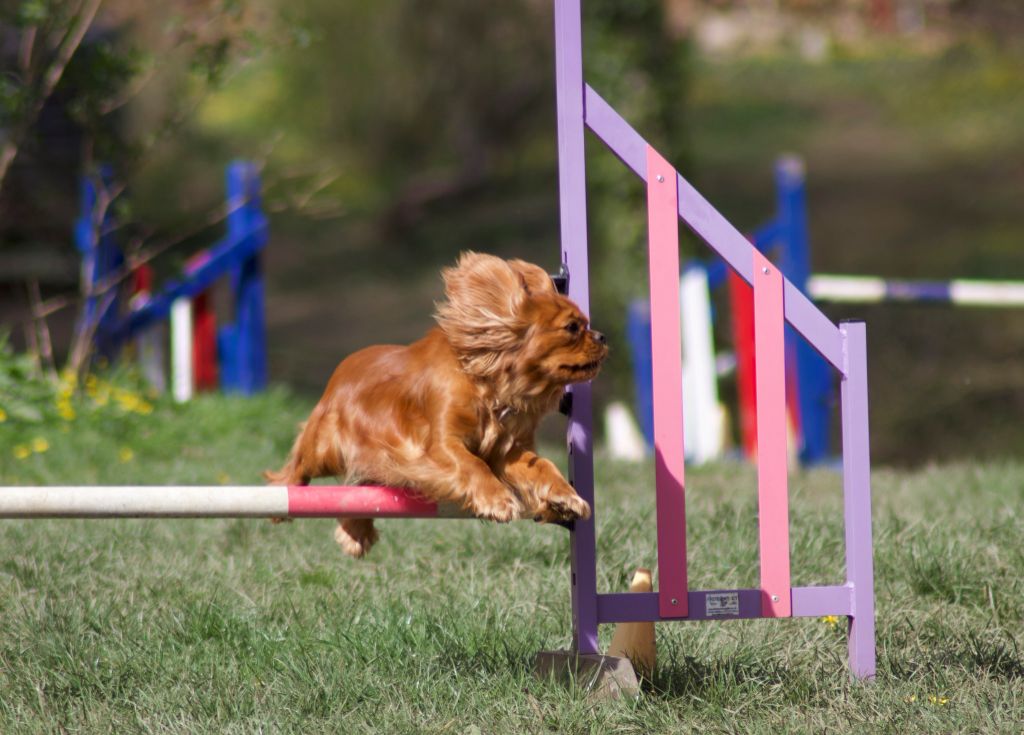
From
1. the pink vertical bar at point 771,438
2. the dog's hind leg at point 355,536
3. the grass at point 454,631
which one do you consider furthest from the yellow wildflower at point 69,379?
the pink vertical bar at point 771,438

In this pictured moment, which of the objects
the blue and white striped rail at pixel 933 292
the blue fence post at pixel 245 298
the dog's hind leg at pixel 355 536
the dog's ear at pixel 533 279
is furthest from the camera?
the blue fence post at pixel 245 298

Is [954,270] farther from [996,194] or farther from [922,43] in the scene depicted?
[922,43]

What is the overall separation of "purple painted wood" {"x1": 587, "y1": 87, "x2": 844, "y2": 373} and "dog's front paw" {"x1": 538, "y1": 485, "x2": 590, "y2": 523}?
24.7 inches

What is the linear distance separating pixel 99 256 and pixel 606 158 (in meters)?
3.61

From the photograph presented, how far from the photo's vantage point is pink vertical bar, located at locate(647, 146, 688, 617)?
110 inches

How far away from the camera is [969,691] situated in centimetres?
276

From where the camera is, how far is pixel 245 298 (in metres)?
6.83

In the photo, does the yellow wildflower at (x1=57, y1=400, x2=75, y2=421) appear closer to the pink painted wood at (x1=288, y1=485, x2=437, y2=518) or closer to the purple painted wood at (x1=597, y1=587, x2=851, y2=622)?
the pink painted wood at (x1=288, y1=485, x2=437, y2=518)

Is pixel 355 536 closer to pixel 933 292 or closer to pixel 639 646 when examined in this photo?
pixel 639 646

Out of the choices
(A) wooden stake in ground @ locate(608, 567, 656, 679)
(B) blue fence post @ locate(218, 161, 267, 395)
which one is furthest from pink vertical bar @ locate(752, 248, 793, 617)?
(B) blue fence post @ locate(218, 161, 267, 395)

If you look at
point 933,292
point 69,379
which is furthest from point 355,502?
point 933,292

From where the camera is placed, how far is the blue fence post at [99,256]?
20.3 feet

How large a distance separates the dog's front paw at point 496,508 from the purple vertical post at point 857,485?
0.77 metres

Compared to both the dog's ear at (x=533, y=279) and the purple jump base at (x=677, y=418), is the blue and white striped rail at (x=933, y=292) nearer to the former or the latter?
the purple jump base at (x=677, y=418)
